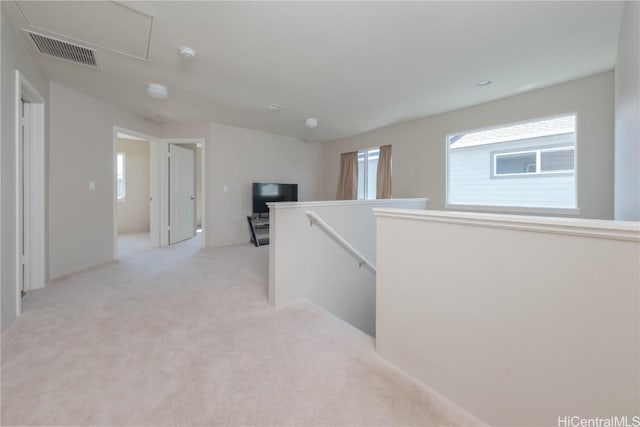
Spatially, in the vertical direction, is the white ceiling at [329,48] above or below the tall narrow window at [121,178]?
above

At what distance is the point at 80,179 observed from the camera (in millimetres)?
3291

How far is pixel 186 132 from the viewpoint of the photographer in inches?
183

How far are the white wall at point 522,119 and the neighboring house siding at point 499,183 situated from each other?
7.7 inches

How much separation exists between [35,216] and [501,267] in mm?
4128

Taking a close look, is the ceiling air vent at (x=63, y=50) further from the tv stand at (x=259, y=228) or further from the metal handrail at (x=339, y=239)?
the tv stand at (x=259, y=228)

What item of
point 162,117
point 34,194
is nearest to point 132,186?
point 162,117

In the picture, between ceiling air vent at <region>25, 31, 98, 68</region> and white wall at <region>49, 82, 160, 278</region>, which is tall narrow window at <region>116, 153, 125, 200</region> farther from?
ceiling air vent at <region>25, 31, 98, 68</region>

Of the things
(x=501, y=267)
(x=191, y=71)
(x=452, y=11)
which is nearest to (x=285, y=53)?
(x=191, y=71)

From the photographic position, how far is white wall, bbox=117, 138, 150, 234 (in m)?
6.20

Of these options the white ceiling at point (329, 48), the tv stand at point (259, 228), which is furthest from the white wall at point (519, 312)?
the tv stand at point (259, 228)

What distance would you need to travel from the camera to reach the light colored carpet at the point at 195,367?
3.95 feet

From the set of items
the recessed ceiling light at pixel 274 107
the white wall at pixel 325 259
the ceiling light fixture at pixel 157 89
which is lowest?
the white wall at pixel 325 259

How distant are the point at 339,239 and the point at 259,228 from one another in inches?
118

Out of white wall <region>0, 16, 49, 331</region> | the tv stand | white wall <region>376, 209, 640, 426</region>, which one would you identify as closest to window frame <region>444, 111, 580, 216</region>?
white wall <region>376, 209, 640, 426</region>
